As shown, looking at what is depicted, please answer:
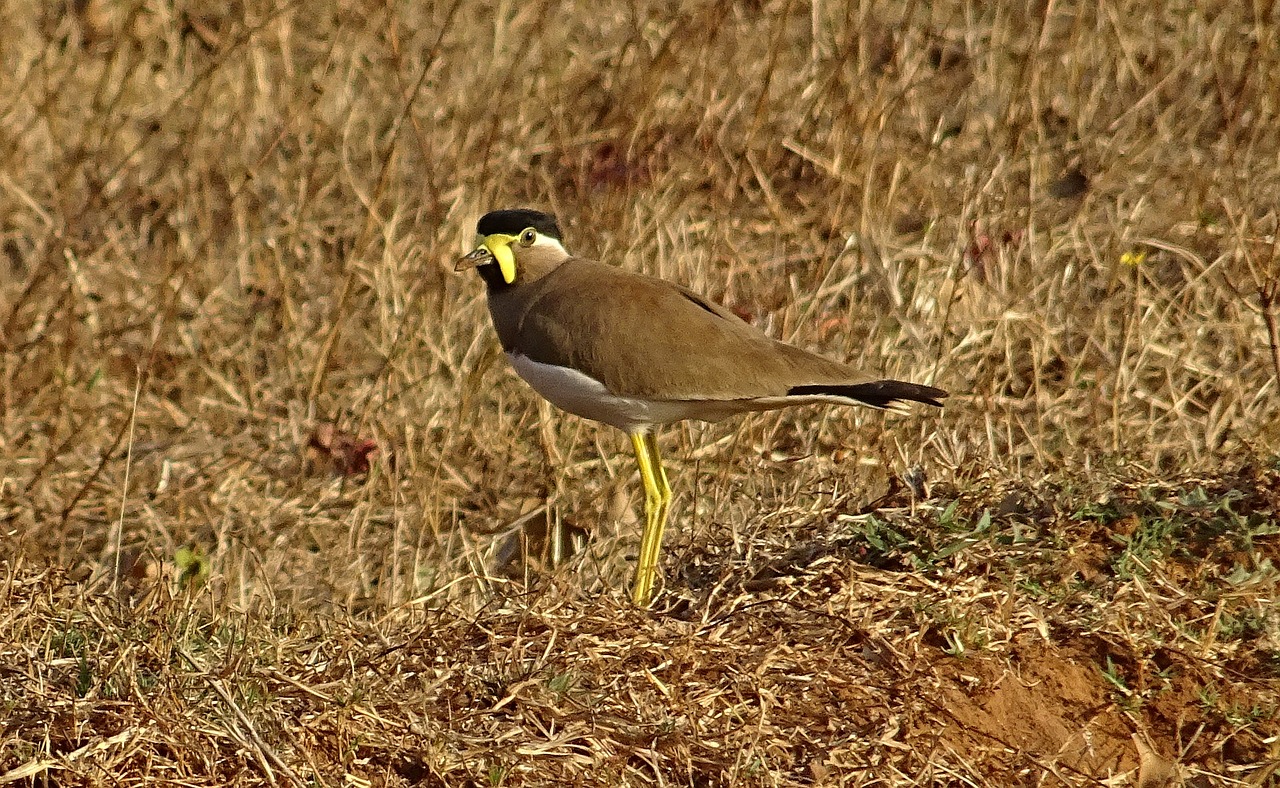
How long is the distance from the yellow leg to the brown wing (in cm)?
26

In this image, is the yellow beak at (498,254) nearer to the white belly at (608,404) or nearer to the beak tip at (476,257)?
the beak tip at (476,257)

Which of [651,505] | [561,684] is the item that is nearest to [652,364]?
[651,505]

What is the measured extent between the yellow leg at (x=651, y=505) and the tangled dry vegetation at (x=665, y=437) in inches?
4.8

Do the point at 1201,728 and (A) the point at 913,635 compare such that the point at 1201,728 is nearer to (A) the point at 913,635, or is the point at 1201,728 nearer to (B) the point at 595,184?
(A) the point at 913,635

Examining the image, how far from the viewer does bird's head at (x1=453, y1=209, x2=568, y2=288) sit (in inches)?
199

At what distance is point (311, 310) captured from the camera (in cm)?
698

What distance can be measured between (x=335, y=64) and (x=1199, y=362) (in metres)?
4.48

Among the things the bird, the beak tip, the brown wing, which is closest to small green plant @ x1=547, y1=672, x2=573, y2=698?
the bird

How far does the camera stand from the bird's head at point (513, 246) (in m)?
5.05

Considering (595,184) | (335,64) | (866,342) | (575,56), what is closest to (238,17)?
(335,64)

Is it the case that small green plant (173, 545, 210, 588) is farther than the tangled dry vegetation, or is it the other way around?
small green plant (173, 545, 210, 588)

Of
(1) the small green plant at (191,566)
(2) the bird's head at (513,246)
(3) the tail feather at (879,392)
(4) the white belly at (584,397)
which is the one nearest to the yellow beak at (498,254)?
(2) the bird's head at (513,246)

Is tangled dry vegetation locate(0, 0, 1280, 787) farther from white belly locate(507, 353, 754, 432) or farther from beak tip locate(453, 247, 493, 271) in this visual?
beak tip locate(453, 247, 493, 271)

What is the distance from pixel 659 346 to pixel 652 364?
61 millimetres
